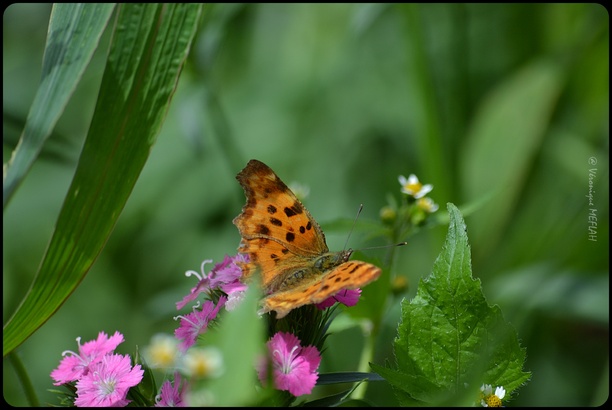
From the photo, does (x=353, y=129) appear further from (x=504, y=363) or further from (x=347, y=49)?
(x=504, y=363)

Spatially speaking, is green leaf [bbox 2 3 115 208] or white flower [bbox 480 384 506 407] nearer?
white flower [bbox 480 384 506 407]

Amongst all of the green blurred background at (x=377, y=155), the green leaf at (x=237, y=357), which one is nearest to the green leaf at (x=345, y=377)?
the green leaf at (x=237, y=357)

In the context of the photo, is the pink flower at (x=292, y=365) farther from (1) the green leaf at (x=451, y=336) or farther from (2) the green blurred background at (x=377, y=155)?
(2) the green blurred background at (x=377, y=155)

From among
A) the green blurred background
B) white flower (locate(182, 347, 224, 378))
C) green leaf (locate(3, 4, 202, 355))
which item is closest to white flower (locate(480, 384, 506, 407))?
white flower (locate(182, 347, 224, 378))

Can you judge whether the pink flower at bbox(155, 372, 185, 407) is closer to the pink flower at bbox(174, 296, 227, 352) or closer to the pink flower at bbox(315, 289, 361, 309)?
the pink flower at bbox(174, 296, 227, 352)

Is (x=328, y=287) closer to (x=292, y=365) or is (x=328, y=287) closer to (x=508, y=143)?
(x=292, y=365)

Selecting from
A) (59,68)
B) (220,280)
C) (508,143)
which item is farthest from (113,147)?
(508,143)
